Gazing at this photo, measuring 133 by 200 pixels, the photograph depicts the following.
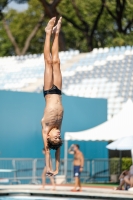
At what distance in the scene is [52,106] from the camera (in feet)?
36.0

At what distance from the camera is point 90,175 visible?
76.6 feet

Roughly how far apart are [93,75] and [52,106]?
1906 centimetres

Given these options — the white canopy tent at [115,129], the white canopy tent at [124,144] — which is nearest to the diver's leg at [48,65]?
the white canopy tent at [124,144]

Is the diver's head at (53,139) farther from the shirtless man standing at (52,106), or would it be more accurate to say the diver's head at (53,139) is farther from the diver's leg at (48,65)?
the diver's leg at (48,65)

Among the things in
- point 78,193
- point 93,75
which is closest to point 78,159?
point 78,193

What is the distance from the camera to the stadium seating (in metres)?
28.1

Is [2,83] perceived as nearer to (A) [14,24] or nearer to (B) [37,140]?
(B) [37,140]

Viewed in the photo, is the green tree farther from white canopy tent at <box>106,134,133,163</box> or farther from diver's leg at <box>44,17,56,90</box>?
diver's leg at <box>44,17,56,90</box>

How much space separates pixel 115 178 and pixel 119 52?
378 inches

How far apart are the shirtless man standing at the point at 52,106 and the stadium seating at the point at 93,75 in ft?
51.8

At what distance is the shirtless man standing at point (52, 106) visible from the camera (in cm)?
1084

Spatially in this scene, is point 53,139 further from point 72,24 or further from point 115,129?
point 72,24

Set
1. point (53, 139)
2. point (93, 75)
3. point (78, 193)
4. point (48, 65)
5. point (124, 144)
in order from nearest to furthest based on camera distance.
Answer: point (53, 139) → point (48, 65) → point (78, 193) → point (124, 144) → point (93, 75)

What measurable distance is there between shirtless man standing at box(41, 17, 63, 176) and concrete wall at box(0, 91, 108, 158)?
399 inches
